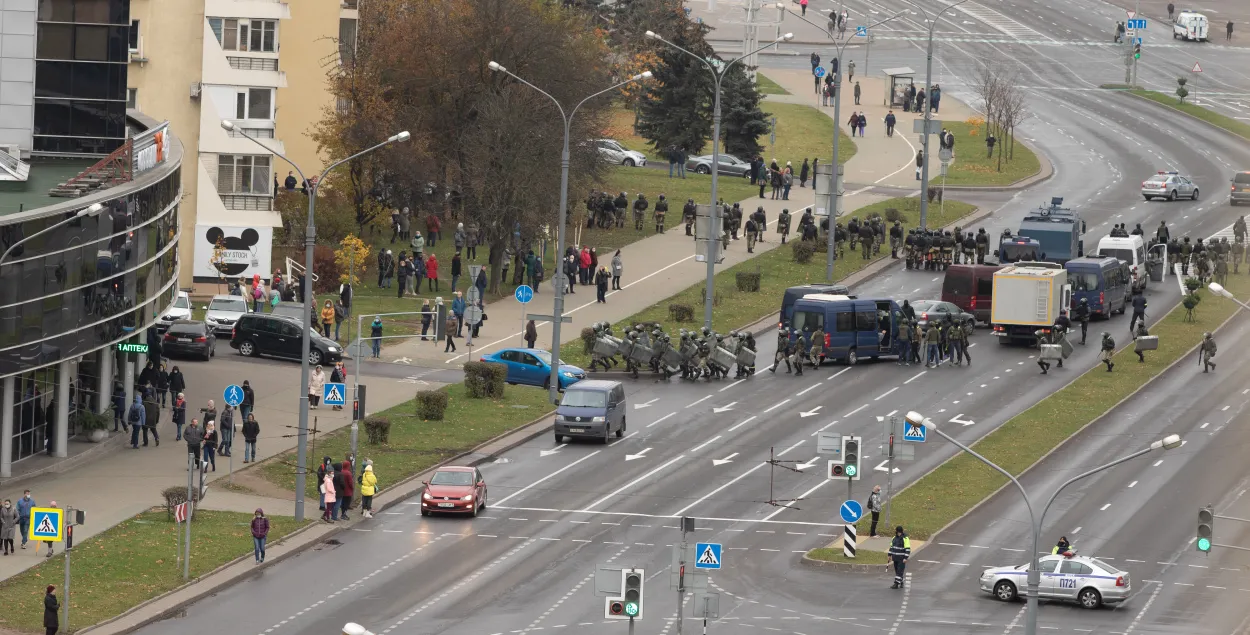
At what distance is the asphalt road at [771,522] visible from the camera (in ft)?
136

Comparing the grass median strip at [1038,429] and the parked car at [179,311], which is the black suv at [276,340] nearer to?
the parked car at [179,311]

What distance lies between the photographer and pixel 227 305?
229 ft

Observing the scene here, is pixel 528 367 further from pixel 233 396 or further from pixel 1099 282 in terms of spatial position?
pixel 1099 282

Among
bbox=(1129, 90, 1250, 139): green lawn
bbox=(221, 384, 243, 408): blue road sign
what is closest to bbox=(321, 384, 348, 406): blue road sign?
bbox=(221, 384, 243, 408): blue road sign

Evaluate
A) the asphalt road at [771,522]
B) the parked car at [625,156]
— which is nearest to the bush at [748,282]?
the asphalt road at [771,522]

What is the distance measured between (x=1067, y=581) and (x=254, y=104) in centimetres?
4774

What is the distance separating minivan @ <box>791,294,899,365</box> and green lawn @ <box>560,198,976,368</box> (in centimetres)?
560

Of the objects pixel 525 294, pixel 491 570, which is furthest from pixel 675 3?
pixel 491 570

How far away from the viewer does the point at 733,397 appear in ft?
202

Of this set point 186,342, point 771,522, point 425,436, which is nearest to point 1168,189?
point 186,342

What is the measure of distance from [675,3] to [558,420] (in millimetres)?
69942

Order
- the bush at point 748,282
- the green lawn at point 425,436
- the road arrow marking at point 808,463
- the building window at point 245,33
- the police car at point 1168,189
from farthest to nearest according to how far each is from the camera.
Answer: the police car at point 1168,189 < the building window at point 245,33 < the bush at point 748,282 < the road arrow marking at point 808,463 < the green lawn at point 425,436

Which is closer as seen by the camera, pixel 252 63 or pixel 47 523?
pixel 47 523

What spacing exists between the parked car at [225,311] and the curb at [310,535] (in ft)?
48.2
